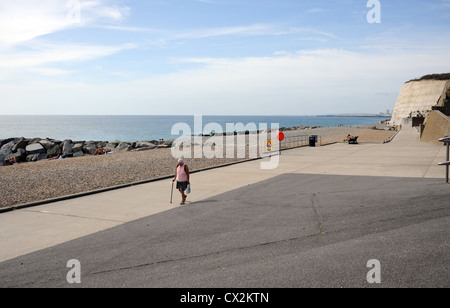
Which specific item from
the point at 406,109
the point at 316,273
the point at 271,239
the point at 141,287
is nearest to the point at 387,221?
the point at 271,239

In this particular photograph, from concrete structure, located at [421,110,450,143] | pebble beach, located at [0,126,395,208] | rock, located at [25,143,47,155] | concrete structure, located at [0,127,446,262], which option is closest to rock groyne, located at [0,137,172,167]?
rock, located at [25,143,47,155]

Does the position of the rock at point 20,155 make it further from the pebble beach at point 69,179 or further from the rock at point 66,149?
the pebble beach at point 69,179

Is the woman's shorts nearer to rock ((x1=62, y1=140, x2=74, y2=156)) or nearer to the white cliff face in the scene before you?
rock ((x1=62, y1=140, x2=74, y2=156))

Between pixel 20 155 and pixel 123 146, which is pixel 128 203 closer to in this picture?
pixel 20 155

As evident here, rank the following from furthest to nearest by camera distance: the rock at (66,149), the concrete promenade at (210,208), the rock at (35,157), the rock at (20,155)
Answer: the rock at (66,149) < the rock at (35,157) < the rock at (20,155) < the concrete promenade at (210,208)

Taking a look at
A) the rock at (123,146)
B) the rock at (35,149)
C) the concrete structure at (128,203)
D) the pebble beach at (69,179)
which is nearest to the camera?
the concrete structure at (128,203)

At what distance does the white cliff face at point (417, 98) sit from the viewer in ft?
307

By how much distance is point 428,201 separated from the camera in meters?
9.04

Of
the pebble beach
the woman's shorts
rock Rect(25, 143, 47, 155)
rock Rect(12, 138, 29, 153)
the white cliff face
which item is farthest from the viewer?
the white cliff face

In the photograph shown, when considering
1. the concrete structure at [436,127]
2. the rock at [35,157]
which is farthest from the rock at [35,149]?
the concrete structure at [436,127]

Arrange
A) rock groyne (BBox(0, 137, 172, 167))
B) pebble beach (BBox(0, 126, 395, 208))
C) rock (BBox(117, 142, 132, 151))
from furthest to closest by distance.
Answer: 1. rock (BBox(117, 142, 132, 151))
2. rock groyne (BBox(0, 137, 172, 167))
3. pebble beach (BBox(0, 126, 395, 208))

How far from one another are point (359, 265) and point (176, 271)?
266 centimetres

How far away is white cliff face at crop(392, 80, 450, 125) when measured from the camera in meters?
93.4
